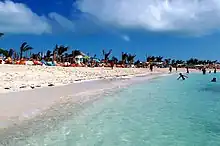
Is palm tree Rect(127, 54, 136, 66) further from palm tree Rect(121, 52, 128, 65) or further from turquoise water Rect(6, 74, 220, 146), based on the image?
turquoise water Rect(6, 74, 220, 146)

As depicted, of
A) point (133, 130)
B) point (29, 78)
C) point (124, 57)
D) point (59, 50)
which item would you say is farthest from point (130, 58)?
point (133, 130)

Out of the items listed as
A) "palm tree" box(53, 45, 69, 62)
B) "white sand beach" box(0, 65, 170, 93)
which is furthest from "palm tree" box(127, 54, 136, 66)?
"white sand beach" box(0, 65, 170, 93)

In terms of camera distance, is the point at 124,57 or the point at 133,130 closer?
the point at 133,130

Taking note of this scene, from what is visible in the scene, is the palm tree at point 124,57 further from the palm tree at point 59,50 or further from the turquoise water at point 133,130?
the turquoise water at point 133,130

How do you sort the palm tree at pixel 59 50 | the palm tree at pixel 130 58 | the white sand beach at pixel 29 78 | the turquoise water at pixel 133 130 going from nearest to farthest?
the turquoise water at pixel 133 130, the white sand beach at pixel 29 78, the palm tree at pixel 59 50, the palm tree at pixel 130 58

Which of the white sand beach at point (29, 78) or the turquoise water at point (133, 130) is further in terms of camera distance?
the white sand beach at point (29, 78)

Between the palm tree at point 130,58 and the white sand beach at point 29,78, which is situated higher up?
the palm tree at point 130,58

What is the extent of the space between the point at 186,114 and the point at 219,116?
1224 mm

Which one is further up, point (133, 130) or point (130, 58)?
point (130, 58)

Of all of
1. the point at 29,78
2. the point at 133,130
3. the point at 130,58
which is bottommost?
the point at 133,130

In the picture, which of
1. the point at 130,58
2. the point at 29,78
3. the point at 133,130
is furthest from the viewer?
the point at 130,58

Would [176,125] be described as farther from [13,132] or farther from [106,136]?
[13,132]

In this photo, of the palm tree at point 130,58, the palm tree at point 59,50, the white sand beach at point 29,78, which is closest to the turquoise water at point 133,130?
the white sand beach at point 29,78

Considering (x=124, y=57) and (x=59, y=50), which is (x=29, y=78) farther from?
(x=124, y=57)
